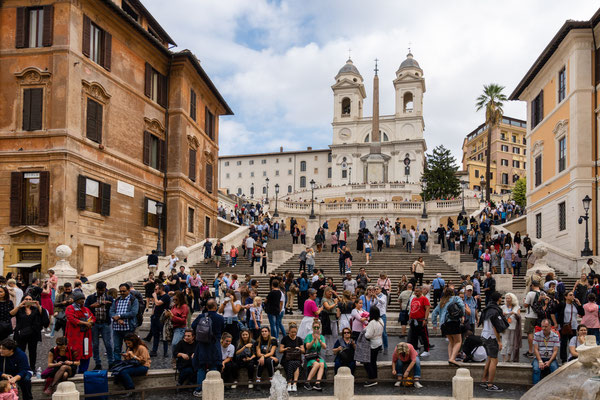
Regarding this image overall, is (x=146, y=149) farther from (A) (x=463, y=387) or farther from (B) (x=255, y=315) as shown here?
(A) (x=463, y=387)

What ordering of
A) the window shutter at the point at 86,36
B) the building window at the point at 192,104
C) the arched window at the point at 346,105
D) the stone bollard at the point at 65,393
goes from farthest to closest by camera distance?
the arched window at the point at 346,105, the building window at the point at 192,104, the window shutter at the point at 86,36, the stone bollard at the point at 65,393

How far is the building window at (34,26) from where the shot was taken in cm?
2411

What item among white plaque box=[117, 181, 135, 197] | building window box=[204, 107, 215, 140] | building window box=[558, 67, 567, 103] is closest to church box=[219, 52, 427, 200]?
building window box=[204, 107, 215, 140]

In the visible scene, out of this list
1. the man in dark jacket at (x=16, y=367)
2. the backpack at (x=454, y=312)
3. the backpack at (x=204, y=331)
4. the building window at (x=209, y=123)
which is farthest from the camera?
the building window at (x=209, y=123)

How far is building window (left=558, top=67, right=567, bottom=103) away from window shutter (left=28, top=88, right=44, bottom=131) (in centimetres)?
2225

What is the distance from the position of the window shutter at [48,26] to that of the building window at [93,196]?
5213 mm

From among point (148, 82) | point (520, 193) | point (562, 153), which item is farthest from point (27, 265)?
point (520, 193)

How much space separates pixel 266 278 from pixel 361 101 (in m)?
89.8

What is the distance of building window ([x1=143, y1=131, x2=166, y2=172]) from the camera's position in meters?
29.9

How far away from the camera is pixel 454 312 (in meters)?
13.3

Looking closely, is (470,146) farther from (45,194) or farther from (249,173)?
(45,194)

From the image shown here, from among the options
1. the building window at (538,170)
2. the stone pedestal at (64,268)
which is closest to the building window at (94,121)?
the stone pedestal at (64,268)

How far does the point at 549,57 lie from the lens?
100 ft

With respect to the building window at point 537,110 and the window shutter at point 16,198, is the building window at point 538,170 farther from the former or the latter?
the window shutter at point 16,198
